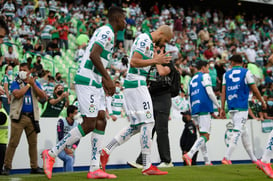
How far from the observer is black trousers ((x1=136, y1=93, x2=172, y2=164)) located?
913cm

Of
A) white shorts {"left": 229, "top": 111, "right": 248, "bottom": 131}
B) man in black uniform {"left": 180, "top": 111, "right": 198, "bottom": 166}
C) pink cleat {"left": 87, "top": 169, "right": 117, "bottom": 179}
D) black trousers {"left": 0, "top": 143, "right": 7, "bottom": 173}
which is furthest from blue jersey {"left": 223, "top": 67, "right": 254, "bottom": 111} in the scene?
black trousers {"left": 0, "top": 143, "right": 7, "bottom": 173}

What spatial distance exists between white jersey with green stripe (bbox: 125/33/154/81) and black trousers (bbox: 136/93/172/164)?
7.13 feet

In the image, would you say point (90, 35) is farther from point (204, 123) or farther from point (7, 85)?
point (204, 123)

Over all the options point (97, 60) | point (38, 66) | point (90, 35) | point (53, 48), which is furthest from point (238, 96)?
point (90, 35)

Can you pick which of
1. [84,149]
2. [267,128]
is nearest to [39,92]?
[84,149]

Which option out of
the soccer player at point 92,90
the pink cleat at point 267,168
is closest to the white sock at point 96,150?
the soccer player at point 92,90

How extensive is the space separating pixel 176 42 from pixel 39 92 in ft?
54.9

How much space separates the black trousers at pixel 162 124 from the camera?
360 inches

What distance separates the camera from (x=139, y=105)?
23.0 ft

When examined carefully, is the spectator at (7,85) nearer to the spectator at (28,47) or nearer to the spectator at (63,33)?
the spectator at (28,47)

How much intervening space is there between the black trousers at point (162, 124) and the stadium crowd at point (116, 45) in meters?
3.55

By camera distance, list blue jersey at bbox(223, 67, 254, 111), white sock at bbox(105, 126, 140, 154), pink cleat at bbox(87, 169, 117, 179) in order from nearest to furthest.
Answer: pink cleat at bbox(87, 169, 117, 179) < white sock at bbox(105, 126, 140, 154) < blue jersey at bbox(223, 67, 254, 111)

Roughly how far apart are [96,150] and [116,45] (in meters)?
16.2

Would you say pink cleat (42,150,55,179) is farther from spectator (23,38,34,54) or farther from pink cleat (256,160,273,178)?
spectator (23,38,34,54)
